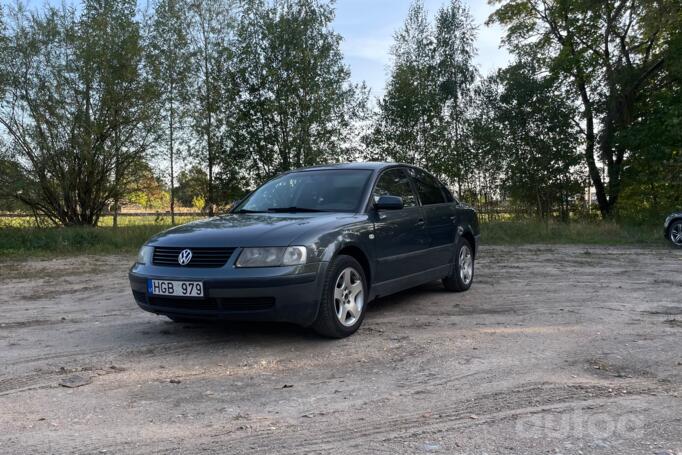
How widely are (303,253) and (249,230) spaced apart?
57 centimetres

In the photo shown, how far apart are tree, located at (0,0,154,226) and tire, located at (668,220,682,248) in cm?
1596

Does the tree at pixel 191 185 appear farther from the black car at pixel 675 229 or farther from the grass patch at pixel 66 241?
the black car at pixel 675 229

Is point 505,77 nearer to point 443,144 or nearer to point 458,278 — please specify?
point 443,144

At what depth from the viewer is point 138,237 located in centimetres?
1609

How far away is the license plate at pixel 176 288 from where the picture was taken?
463 centimetres

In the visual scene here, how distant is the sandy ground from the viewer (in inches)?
118

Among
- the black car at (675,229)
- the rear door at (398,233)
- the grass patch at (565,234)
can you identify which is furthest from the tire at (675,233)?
the rear door at (398,233)

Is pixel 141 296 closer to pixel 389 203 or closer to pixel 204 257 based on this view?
pixel 204 257

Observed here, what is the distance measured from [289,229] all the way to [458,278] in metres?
3.34

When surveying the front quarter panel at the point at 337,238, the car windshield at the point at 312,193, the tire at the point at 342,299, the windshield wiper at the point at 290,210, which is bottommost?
the tire at the point at 342,299

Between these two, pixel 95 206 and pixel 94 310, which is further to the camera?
pixel 95 206

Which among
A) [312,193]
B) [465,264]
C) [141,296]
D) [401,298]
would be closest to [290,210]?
[312,193]

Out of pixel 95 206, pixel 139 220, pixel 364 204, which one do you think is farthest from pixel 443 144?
pixel 364 204

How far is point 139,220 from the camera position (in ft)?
62.1
